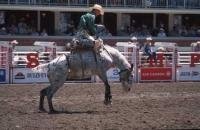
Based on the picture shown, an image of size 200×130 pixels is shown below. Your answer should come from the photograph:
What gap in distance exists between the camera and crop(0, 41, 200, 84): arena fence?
73.8ft

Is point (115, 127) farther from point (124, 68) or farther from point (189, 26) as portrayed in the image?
point (189, 26)

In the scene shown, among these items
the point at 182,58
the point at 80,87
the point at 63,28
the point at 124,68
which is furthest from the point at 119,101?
the point at 63,28

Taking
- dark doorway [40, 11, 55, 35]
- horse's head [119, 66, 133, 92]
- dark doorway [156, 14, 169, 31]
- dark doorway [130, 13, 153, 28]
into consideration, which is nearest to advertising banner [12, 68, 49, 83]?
horse's head [119, 66, 133, 92]

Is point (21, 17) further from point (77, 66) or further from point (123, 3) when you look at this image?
point (77, 66)

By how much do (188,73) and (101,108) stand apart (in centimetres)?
1010

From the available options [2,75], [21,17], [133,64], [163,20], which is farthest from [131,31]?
[2,75]

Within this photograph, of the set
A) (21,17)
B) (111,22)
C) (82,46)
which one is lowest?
(82,46)

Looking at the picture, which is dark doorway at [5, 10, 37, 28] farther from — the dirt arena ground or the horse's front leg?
the horse's front leg

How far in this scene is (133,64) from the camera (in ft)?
73.0

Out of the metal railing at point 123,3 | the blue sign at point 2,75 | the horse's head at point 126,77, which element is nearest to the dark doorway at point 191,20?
the metal railing at point 123,3

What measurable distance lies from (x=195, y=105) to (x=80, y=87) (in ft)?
19.6

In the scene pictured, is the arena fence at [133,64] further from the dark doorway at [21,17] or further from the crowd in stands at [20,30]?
the dark doorway at [21,17]

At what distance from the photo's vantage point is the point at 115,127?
1153cm

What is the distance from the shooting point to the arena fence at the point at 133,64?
22.5 meters
